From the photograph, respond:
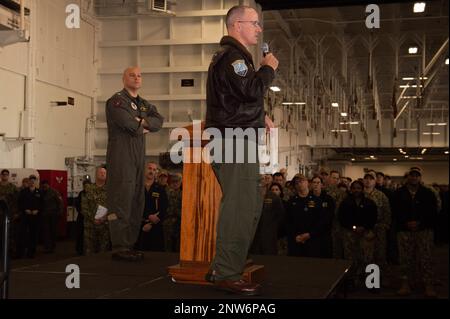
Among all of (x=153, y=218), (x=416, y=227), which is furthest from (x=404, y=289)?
(x=153, y=218)

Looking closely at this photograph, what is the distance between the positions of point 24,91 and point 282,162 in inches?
Answer: 607

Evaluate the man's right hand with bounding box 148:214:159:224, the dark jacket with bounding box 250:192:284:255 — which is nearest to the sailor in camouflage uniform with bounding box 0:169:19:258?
the man's right hand with bounding box 148:214:159:224

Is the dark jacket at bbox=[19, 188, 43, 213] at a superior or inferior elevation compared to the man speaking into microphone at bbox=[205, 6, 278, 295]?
inferior

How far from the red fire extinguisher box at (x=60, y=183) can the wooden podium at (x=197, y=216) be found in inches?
379

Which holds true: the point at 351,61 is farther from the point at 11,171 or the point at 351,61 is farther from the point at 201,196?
the point at 201,196

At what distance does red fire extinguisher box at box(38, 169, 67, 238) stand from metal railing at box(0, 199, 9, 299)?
32.8 feet

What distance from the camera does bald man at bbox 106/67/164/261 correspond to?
4766 mm

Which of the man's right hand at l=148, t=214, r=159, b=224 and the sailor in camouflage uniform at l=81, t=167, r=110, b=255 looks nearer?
the man's right hand at l=148, t=214, r=159, b=224

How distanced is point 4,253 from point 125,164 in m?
1.81

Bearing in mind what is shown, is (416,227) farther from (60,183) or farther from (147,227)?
(60,183)

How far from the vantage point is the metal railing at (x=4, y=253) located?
2.95 m

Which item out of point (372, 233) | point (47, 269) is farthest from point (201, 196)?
point (372, 233)

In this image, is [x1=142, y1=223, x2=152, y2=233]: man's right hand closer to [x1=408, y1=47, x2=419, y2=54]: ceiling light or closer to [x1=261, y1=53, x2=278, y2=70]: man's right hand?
[x1=261, y1=53, x2=278, y2=70]: man's right hand

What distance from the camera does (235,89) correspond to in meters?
3.39
